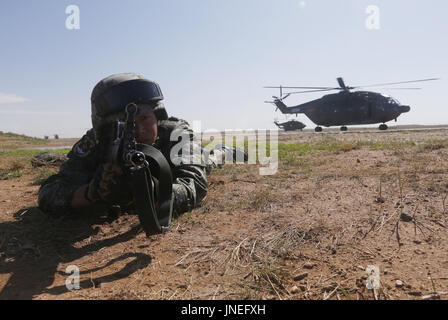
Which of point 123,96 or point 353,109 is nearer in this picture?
point 123,96

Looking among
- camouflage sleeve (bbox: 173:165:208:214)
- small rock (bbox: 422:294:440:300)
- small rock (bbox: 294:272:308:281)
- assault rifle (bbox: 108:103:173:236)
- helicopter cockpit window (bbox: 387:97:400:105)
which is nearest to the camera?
small rock (bbox: 422:294:440:300)

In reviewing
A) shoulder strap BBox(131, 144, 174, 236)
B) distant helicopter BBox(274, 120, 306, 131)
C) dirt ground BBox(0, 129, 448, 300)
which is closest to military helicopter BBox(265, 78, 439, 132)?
distant helicopter BBox(274, 120, 306, 131)

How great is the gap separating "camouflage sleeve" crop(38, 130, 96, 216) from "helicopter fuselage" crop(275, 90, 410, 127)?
1997 centimetres

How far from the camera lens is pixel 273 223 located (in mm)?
2186

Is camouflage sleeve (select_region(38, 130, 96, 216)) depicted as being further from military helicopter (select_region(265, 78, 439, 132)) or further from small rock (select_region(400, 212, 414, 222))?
military helicopter (select_region(265, 78, 439, 132))

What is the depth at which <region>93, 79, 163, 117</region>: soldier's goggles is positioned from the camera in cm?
207

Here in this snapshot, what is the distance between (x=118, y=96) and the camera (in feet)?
6.77

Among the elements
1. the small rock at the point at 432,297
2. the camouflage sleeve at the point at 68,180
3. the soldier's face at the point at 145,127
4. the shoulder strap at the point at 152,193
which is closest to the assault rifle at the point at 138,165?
the shoulder strap at the point at 152,193

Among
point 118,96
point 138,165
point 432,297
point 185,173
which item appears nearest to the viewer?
point 432,297

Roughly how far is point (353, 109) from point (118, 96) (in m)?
20.2

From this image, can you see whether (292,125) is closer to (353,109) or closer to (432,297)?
(353,109)

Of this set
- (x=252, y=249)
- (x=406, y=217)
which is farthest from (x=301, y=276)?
(x=406, y=217)

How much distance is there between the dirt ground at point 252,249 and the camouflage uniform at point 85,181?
0.50ft

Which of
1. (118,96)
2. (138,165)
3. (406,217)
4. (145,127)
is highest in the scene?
(118,96)
